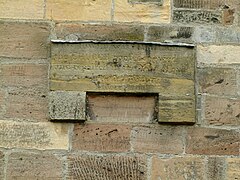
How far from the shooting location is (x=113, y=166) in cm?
389

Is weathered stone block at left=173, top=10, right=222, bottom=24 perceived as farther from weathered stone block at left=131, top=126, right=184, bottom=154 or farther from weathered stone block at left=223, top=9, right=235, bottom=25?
weathered stone block at left=131, top=126, right=184, bottom=154

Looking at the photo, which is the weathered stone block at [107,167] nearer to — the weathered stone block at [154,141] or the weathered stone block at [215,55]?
the weathered stone block at [154,141]

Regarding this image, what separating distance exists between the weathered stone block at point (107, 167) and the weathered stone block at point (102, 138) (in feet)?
0.15

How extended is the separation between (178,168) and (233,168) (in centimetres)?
30

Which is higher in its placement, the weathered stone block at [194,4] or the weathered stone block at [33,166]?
the weathered stone block at [194,4]

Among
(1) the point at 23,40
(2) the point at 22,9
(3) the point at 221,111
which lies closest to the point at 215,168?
(3) the point at 221,111

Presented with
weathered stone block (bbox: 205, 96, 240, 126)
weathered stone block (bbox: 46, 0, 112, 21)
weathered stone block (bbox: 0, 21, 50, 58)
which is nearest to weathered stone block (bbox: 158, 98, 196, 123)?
weathered stone block (bbox: 205, 96, 240, 126)

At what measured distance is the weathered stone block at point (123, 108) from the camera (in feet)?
12.9

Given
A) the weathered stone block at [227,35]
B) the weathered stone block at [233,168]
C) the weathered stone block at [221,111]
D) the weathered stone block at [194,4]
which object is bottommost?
the weathered stone block at [233,168]

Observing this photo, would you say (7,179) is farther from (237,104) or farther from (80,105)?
(237,104)

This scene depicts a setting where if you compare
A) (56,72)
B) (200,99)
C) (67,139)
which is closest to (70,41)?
(56,72)

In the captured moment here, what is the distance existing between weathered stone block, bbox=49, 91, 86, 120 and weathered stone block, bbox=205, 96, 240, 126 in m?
0.69

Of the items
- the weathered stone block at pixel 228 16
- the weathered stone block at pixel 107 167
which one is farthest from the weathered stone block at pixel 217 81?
the weathered stone block at pixel 107 167

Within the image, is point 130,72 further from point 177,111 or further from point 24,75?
point 24,75
